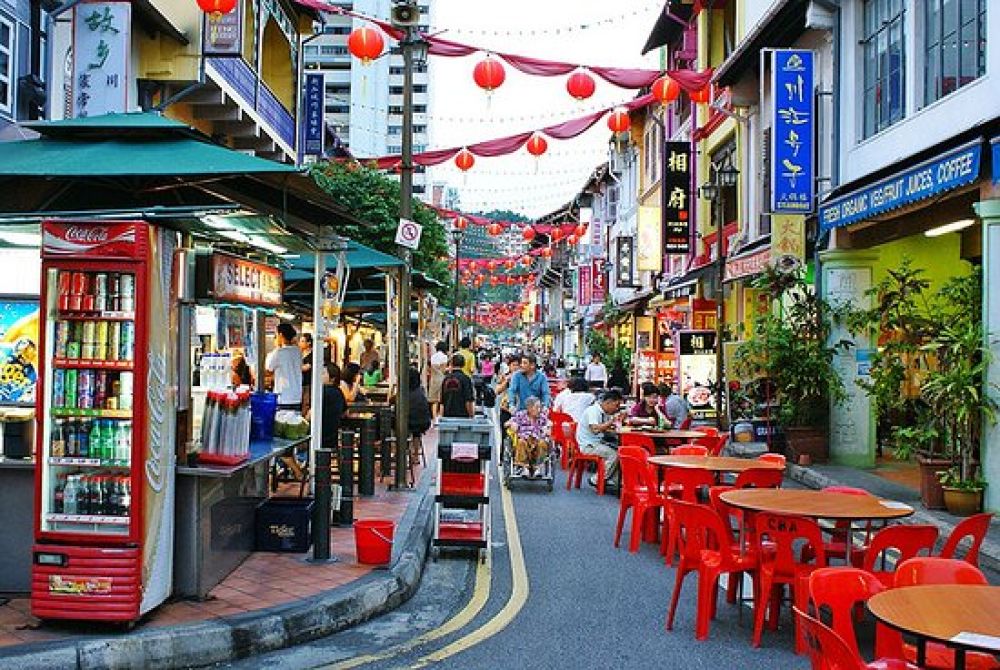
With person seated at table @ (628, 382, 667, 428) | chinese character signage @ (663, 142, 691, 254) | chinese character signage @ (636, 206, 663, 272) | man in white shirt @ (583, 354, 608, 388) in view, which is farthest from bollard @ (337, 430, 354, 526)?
chinese character signage @ (636, 206, 663, 272)

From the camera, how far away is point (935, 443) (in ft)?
46.9

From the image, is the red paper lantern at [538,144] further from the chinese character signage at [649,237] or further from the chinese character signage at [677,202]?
the chinese character signage at [649,237]

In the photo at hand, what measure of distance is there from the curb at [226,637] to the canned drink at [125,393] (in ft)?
4.66

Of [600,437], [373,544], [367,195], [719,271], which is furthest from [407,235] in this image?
[367,195]

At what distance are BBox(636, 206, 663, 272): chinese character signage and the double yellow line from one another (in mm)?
22565

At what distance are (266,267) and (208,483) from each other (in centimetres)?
198

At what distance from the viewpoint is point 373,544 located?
8.60 metres

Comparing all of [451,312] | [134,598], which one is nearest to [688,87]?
[134,598]

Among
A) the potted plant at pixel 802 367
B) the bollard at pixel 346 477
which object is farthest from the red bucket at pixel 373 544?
the potted plant at pixel 802 367

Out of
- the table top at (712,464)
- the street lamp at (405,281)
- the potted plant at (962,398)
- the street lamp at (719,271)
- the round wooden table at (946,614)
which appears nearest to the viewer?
the round wooden table at (946,614)

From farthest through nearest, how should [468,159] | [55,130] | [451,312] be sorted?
[451,312], [468,159], [55,130]

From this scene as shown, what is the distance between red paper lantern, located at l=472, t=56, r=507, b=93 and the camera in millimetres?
14836

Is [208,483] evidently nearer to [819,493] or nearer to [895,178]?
[819,493]

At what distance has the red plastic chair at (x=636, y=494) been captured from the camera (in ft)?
33.6
